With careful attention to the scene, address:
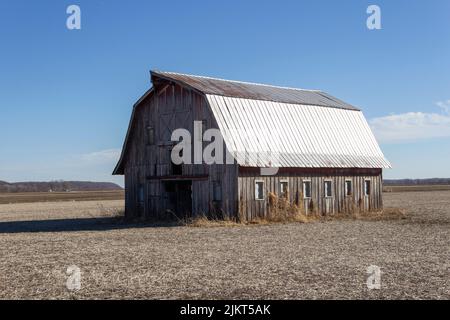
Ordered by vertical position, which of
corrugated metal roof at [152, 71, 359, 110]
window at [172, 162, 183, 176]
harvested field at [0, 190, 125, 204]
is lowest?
harvested field at [0, 190, 125, 204]

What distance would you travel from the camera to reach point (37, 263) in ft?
49.1

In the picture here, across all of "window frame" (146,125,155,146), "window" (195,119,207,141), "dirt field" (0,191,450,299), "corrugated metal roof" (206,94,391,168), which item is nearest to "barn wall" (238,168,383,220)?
"corrugated metal roof" (206,94,391,168)

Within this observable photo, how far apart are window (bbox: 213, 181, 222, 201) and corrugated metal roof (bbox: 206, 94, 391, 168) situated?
1.82 meters

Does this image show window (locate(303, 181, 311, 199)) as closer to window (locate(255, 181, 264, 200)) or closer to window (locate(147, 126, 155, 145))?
window (locate(255, 181, 264, 200))

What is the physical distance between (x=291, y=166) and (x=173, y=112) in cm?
649

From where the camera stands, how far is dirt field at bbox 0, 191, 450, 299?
10883mm

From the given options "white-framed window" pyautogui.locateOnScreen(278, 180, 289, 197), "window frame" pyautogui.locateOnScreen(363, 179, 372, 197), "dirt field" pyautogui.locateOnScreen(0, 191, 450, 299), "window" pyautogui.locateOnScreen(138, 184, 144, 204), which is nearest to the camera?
"dirt field" pyautogui.locateOnScreen(0, 191, 450, 299)

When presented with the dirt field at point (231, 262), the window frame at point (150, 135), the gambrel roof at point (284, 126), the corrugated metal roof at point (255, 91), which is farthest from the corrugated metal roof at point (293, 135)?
the dirt field at point (231, 262)

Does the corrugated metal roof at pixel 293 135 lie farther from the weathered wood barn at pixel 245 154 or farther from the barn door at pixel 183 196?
the barn door at pixel 183 196

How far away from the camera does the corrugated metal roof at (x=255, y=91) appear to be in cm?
2903

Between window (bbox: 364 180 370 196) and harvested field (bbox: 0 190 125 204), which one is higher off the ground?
window (bbox: 364 180 370 196)

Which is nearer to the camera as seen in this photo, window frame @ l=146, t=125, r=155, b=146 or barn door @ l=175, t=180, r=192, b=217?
barn door @ l=175, t=180, r=192, b=217
